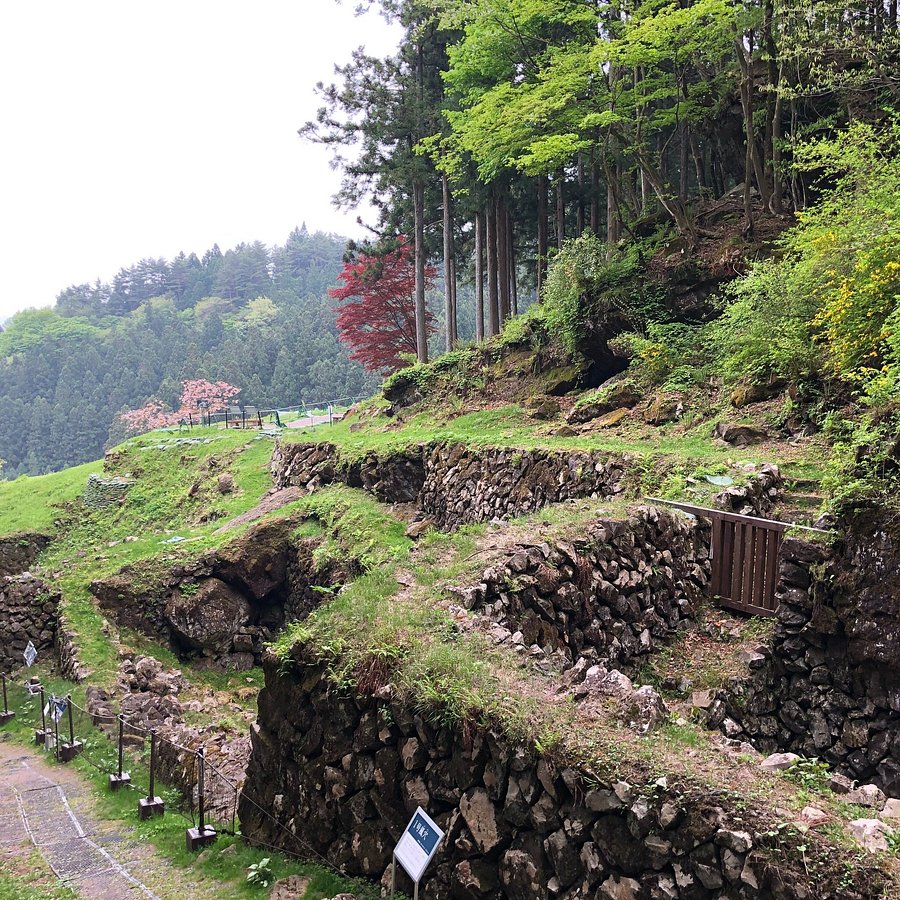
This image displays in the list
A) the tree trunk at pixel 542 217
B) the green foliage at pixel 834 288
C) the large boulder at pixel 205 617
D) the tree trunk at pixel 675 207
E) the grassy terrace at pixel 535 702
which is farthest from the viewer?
the tree trunk at pixel 542 217

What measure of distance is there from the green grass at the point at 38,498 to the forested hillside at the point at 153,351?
2920 cm

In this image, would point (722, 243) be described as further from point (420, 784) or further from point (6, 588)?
point (6, 588)

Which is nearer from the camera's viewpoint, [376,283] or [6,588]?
[6,588]

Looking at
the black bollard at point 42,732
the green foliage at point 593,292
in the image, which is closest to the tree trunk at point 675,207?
the green foliage at point 593,292

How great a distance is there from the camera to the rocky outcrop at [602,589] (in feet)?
21.7

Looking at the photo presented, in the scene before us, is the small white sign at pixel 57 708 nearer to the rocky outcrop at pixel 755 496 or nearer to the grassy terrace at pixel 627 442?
the grassy terrace at pixel 627 442

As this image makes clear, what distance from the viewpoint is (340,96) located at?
23578mm

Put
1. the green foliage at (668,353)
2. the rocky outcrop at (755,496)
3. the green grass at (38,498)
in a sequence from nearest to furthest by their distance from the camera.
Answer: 1. the rocky outcrop at (755,496)
2. the green foliage at (668,353)
3. the green grass at (38,498)

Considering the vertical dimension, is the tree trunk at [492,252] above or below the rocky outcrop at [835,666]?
above

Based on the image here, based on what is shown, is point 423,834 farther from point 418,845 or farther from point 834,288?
point 834,288

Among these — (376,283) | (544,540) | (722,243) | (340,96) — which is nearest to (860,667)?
(544,540)

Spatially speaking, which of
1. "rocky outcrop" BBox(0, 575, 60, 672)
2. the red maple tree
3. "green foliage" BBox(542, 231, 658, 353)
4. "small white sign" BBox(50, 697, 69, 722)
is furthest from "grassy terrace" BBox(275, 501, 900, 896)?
the red maple tree

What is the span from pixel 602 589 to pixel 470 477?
698 cm

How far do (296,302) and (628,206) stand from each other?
2648 inches
